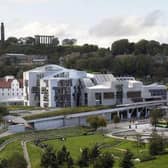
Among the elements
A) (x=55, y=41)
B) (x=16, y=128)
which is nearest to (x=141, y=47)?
(x=55, y=41)

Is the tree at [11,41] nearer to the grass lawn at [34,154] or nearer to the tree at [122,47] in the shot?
the tree at [122,47]

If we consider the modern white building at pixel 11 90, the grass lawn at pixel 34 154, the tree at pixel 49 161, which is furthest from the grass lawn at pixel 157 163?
the modern white building at pixel 11 90

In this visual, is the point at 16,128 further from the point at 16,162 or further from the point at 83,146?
the point at 16,162

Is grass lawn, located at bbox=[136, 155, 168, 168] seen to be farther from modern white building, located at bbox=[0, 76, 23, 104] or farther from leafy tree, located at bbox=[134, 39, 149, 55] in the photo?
leafy tree, located at bbox=[134, 39, 149, 55]

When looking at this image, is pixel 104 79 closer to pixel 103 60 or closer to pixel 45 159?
pixel 103 60

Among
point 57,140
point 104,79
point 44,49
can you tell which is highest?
point 44,49

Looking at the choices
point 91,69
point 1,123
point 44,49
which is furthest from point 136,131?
point 44,49

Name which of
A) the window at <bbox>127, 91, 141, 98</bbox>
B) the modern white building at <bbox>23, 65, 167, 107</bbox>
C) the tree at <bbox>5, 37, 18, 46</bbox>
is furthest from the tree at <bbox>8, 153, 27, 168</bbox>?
the tree at <bbox>5, 37, 18, 46</bbox>
